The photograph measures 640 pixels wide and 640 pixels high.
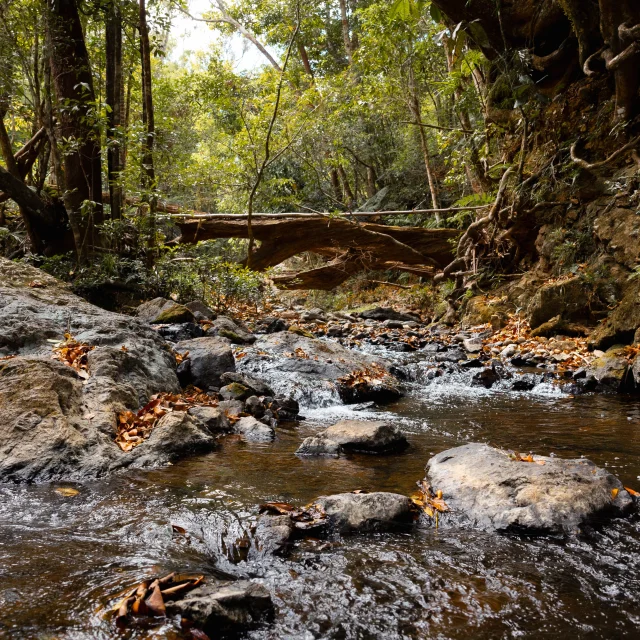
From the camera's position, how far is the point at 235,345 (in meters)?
7.69

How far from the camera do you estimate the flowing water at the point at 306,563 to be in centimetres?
172

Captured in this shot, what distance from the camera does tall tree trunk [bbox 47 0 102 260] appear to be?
8.31 meters

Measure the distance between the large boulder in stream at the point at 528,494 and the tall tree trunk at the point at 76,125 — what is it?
795cm

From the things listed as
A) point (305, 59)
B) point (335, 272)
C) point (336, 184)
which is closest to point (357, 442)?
point (335, 272)

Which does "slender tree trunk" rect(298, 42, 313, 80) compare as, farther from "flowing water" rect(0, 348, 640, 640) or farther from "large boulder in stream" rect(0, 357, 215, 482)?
"flowing water" rect(0, 348, 640, 640)

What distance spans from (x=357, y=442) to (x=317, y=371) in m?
2.79

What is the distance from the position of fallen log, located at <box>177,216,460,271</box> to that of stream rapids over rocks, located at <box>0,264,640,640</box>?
28.7 feet

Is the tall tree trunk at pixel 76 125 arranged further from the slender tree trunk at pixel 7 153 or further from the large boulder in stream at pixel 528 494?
the large boulder in stream at pixel 528 494

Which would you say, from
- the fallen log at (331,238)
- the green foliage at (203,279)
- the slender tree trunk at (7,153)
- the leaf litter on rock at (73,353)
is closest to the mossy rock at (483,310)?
the fallen log at (331,238)

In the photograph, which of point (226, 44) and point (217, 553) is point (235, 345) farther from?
point (226, 44)

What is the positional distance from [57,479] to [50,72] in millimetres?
8251

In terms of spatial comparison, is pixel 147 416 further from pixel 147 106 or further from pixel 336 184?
pixel 336 184

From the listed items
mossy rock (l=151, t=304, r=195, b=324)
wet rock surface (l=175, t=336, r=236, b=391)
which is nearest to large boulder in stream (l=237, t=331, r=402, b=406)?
wet rock surface (l=175, t=336, r=236, b=391)

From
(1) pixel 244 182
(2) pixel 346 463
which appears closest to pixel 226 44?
(1) pixel 244 182
